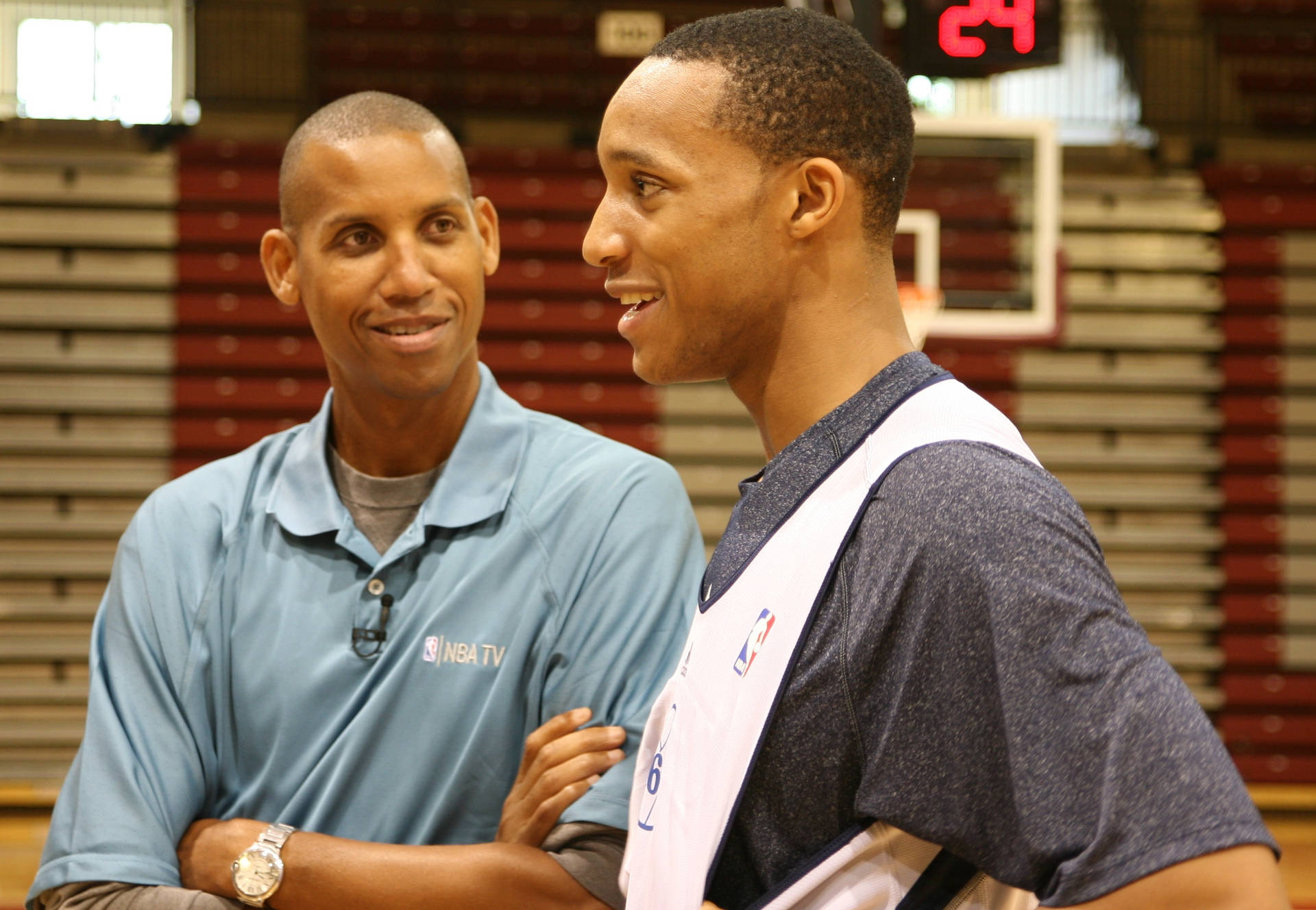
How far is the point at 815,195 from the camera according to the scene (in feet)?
4.41

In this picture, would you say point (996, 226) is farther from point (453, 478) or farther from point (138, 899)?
point (138, 899)

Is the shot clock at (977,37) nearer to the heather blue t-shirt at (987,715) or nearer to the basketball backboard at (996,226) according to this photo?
the basketball backboard at (996,226)

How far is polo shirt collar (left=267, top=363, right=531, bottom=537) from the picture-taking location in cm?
203

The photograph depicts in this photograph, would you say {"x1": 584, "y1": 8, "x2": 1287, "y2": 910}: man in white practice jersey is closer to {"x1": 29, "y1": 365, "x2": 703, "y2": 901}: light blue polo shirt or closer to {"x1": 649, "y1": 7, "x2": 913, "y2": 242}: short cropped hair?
{"x1": 649, "y1": 7, "x2": 913, "y2": 242}: short cropped hair

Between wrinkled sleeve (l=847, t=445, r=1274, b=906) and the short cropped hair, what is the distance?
14.5 inches

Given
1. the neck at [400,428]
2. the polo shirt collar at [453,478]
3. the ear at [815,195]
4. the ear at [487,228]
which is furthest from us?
the ear at [487,228]

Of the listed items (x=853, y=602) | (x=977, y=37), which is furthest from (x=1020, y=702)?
(x=977, y=37)

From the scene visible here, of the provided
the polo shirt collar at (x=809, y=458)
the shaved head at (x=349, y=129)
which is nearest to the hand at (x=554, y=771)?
the polo shirt collar at (x=809, y=458)

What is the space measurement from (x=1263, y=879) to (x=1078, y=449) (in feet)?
27.9

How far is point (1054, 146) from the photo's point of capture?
695cm

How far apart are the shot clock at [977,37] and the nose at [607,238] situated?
156 inches

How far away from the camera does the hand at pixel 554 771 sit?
5.87 feet

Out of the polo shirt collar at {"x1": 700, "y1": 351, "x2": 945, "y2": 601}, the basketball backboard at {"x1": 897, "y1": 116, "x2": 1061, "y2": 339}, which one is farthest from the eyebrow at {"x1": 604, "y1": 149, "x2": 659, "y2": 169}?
the basketball backboard at {"x1": 897, "y1": 116, "x2": 1061, "y2": 339}

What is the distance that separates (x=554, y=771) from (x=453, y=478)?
0.52 metres
